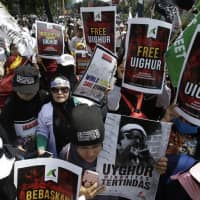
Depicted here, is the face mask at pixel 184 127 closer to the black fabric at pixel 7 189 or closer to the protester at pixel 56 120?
the protester at pixel 56 120

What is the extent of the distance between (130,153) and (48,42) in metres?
3.08

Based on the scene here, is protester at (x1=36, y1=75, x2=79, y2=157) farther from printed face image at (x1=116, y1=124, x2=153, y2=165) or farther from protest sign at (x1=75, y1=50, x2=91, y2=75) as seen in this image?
protest sign at (x1=75, y1=50, x2=91, y2=75)

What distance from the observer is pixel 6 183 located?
5.25ft

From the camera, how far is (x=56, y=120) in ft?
11.0

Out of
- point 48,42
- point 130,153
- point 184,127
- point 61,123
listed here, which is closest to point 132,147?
point 130,153

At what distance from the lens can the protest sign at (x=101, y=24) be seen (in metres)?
4.12

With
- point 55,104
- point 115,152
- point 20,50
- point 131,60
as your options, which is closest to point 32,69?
point 55,104

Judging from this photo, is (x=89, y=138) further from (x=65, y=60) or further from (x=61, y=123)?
(x=65, y=60)

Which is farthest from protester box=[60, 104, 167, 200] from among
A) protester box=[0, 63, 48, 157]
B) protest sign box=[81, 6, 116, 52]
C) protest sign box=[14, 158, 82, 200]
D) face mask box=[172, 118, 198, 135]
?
protest sign box=[81, 6, 116, 52]

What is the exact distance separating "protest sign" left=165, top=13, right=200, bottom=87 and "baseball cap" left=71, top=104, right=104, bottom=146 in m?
0.49

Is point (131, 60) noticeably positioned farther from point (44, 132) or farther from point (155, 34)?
point (44, 132)

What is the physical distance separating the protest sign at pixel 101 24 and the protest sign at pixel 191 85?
6.06 ft

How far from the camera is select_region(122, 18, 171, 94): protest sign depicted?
9.34ft

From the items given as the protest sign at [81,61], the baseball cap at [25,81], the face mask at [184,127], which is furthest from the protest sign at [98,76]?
the protest sign at [81,61]
